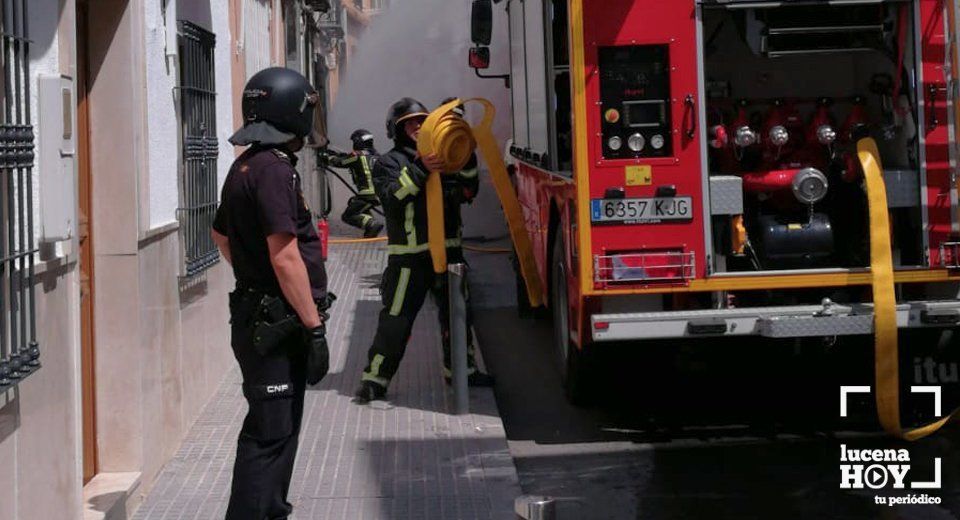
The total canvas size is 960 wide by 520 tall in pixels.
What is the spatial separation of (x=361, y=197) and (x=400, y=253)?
319 inches

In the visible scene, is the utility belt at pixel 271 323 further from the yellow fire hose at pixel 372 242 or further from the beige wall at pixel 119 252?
the yellow fire hose at pixel 372 242

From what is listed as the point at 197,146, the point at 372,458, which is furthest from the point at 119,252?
the point at 197,146

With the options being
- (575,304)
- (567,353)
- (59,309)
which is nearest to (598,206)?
(575,304)

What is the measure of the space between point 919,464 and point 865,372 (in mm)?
2053

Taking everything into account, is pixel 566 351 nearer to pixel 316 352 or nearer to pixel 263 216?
pixel 316 352

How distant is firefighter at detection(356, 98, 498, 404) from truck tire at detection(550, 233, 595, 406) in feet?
2.66

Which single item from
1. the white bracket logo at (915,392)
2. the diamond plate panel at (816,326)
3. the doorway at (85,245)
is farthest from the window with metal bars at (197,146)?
the white bracket logo at (915,392)

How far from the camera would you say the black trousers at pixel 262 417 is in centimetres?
521

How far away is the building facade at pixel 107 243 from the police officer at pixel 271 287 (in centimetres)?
60

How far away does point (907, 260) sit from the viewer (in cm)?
764

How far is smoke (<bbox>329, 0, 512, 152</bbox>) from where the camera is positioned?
2639 centimetres

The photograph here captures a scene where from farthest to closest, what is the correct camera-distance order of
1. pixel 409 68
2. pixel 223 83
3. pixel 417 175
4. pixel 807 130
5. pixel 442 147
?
pixel 409 68 → pixel 223 83 → pixel 417 175 → pixel 442 147 → pixel 807 130

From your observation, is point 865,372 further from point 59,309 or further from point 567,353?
point 59,309

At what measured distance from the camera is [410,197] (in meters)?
8.79
